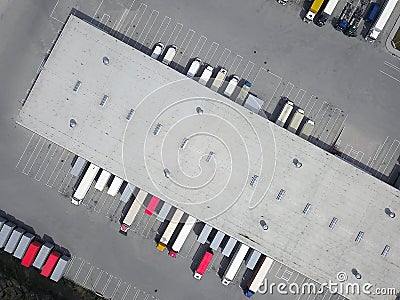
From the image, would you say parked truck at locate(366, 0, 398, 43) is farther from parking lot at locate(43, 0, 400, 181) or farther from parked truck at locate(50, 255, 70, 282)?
parked truck at locate(50, 255, 70, 282)

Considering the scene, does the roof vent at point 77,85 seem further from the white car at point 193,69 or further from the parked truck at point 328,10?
the parked truck at point 328,10

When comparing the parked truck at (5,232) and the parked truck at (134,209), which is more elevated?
the parked truck at (134,209)

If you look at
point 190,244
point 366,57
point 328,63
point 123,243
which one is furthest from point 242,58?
point 123,243

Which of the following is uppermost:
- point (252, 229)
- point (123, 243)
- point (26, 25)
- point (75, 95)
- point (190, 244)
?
point (26, 25)

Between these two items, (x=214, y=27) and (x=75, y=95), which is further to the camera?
(x=214, y=27)

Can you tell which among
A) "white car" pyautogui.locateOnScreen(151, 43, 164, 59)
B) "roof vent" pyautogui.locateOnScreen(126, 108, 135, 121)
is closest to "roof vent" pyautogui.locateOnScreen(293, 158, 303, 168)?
"roof vent" pyautogui.locateOnScreen(126, 108, 135, 121)

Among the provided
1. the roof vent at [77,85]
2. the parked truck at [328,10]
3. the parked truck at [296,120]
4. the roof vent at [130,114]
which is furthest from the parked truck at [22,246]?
the parked truck at [328,10]

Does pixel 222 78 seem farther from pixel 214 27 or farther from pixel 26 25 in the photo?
pixel 26 25
